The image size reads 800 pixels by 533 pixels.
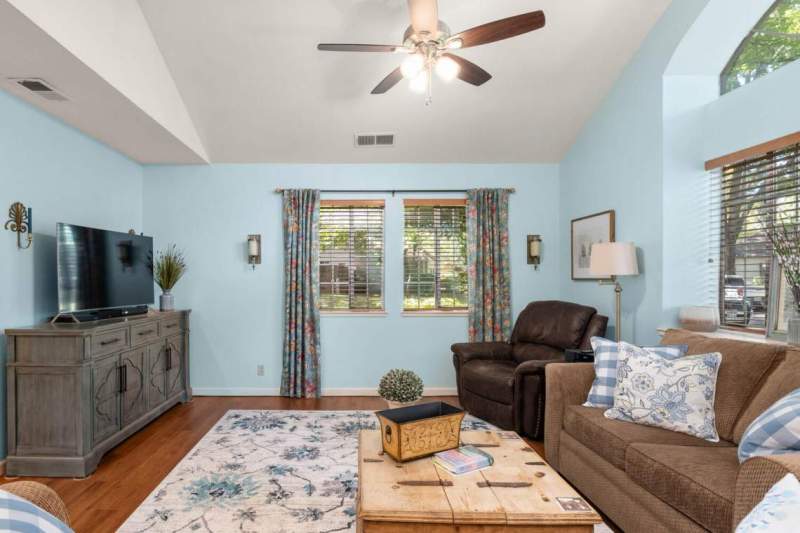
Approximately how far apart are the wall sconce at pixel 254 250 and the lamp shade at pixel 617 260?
330 cm

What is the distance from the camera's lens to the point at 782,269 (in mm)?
2566

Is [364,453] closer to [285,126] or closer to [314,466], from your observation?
[314,466]

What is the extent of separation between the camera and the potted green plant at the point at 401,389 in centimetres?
268

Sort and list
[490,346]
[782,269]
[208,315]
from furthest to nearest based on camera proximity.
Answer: [208,315] < [490,346] < [782,269]

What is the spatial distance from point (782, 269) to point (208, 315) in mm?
→ 4815

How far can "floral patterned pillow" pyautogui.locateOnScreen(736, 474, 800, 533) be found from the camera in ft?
3.01

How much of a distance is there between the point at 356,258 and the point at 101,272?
7.77 ft

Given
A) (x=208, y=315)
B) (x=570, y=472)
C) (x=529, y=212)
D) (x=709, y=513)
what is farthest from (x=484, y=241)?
(x=709, y=513)

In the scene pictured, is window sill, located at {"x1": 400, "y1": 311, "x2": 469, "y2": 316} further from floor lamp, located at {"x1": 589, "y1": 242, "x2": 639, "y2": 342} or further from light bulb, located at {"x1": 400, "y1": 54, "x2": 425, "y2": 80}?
light bulb, located at {"x1": 400, "y1": 54, "x2": 425, "y2": 80}

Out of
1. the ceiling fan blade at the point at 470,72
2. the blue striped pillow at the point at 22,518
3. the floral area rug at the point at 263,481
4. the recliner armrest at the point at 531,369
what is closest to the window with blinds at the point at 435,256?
the floral area rug at the point at 263,481

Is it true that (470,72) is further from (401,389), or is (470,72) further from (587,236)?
(587,236)

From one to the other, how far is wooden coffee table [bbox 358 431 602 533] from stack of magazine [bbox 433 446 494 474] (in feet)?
0.10

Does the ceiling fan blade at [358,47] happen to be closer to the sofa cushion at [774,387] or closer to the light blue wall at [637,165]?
the light blue wall at [637,165]

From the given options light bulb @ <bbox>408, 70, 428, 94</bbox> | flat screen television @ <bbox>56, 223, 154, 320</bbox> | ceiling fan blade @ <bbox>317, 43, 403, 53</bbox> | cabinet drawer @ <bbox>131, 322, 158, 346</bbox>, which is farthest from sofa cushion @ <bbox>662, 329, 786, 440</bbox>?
flat screen television @ <bbox>56, 223, 154, 320</bbox>
